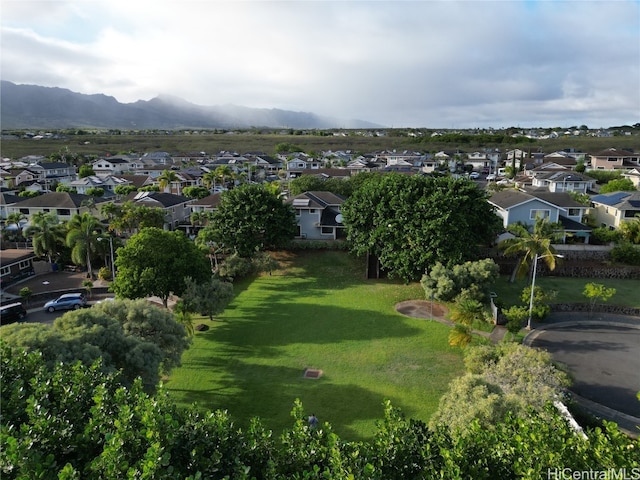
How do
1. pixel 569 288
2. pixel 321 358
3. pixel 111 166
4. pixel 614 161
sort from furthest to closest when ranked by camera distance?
pixel 111 166
pixel 614 161
pixel 569 288
pixel 321 358

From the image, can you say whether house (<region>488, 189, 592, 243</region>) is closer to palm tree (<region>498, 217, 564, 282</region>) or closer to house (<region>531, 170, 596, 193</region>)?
palm tree (<region>498, 217, 564, 282</region>)

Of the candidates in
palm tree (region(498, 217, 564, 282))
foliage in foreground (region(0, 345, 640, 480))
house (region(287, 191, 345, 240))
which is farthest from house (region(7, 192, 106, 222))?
foliage in foreground (region(0, 345, 640, 480))

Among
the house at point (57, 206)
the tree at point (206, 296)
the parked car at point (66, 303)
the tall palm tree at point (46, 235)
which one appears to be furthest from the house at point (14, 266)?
the tree at point (206, 296)

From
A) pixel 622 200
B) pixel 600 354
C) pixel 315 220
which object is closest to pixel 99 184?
pixel 315 220

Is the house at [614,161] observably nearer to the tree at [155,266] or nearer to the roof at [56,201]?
the tree at [155,266]

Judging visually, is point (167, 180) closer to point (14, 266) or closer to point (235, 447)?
point (14, 266)

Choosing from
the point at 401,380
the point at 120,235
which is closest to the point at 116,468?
Result: the point at 401,380

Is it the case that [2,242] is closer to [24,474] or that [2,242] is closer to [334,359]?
[334,359]
